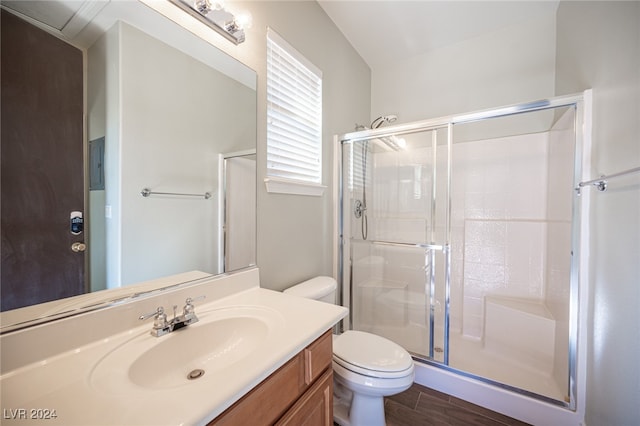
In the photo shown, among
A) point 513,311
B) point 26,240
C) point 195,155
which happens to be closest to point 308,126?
point 195,155

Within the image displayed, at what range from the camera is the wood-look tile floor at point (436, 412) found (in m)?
1.44

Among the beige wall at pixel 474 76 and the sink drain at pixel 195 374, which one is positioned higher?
the beige wall at pixel 474 76

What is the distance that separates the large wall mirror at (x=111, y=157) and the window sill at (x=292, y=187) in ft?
0.87

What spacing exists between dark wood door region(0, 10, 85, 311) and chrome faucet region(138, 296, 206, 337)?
0.23 meters

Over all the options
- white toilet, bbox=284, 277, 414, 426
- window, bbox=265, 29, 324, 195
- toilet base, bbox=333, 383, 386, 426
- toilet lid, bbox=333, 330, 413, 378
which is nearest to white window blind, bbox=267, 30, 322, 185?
window, bbox=265, 29, 324, 195

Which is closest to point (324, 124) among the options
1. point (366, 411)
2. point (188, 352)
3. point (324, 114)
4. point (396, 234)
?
point (324, 114)

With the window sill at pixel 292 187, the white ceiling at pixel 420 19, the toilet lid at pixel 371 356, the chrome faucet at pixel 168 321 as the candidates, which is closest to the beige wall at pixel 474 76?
the white ceiling at pixel 420 19

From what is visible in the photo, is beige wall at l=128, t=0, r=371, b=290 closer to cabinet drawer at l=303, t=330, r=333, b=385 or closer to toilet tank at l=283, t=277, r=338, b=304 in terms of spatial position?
toilet tank at l=283, t=277, r=338, b=304

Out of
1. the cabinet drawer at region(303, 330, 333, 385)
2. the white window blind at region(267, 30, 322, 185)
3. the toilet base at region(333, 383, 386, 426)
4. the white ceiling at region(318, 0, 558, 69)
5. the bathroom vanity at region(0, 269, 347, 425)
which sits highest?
the white ceiling at region(318, 0, 558, 69)

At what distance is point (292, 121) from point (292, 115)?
0.04 m

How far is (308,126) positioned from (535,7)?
2022 mm

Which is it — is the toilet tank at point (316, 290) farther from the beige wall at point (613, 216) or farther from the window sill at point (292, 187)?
the beige wall at point (613, 216)

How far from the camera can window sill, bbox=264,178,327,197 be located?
143cm

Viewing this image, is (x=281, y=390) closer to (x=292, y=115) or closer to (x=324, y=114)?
(x=292, y=115)
